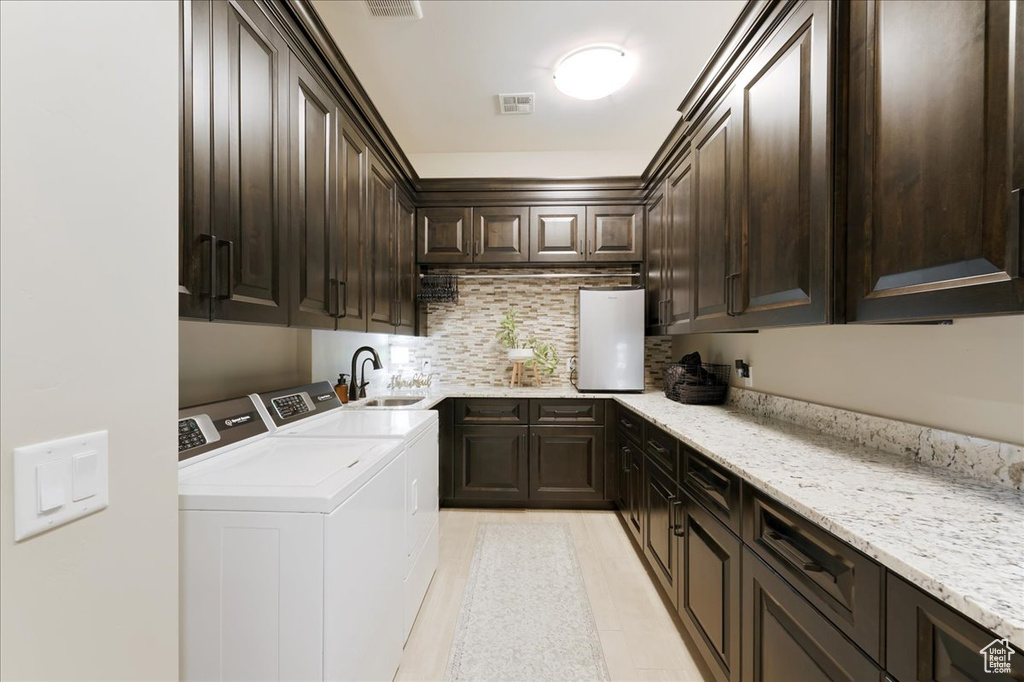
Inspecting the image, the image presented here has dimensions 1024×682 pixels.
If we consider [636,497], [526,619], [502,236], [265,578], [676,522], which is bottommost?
[526,619]

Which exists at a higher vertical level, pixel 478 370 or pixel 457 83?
pixel 457 83

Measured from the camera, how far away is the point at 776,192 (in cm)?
157

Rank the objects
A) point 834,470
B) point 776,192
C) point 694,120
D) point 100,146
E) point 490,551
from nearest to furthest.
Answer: point 100,146, point 834,470, point 776,192, point 694,120, point 490,551

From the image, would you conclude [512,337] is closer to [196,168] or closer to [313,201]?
[313,201]

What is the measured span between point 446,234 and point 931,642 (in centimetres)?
337

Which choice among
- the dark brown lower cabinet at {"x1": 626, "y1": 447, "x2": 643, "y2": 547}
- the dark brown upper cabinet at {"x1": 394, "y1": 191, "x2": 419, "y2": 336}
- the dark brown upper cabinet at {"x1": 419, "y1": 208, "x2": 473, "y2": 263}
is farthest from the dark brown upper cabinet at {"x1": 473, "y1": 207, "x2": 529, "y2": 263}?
the dark brown lower cabinet at {"x1": 626, "y1": 447, "x2": 643, "y2": 547}

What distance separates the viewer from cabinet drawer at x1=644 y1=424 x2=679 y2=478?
195cm

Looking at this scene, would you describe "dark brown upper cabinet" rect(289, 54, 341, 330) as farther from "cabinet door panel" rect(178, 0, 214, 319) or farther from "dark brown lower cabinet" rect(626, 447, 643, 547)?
"dark brown lower cabinet" rect(626, 447, 643, 547)

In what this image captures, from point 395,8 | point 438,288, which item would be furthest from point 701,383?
point 395,8

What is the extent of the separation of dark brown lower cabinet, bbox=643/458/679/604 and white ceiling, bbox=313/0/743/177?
7.66 ft

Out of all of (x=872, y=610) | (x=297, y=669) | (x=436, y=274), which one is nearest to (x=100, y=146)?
(x=297, y=669)

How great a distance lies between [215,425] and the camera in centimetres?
147

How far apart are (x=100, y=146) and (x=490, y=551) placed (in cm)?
261

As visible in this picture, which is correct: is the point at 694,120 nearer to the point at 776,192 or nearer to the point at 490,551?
the point at 776,192
